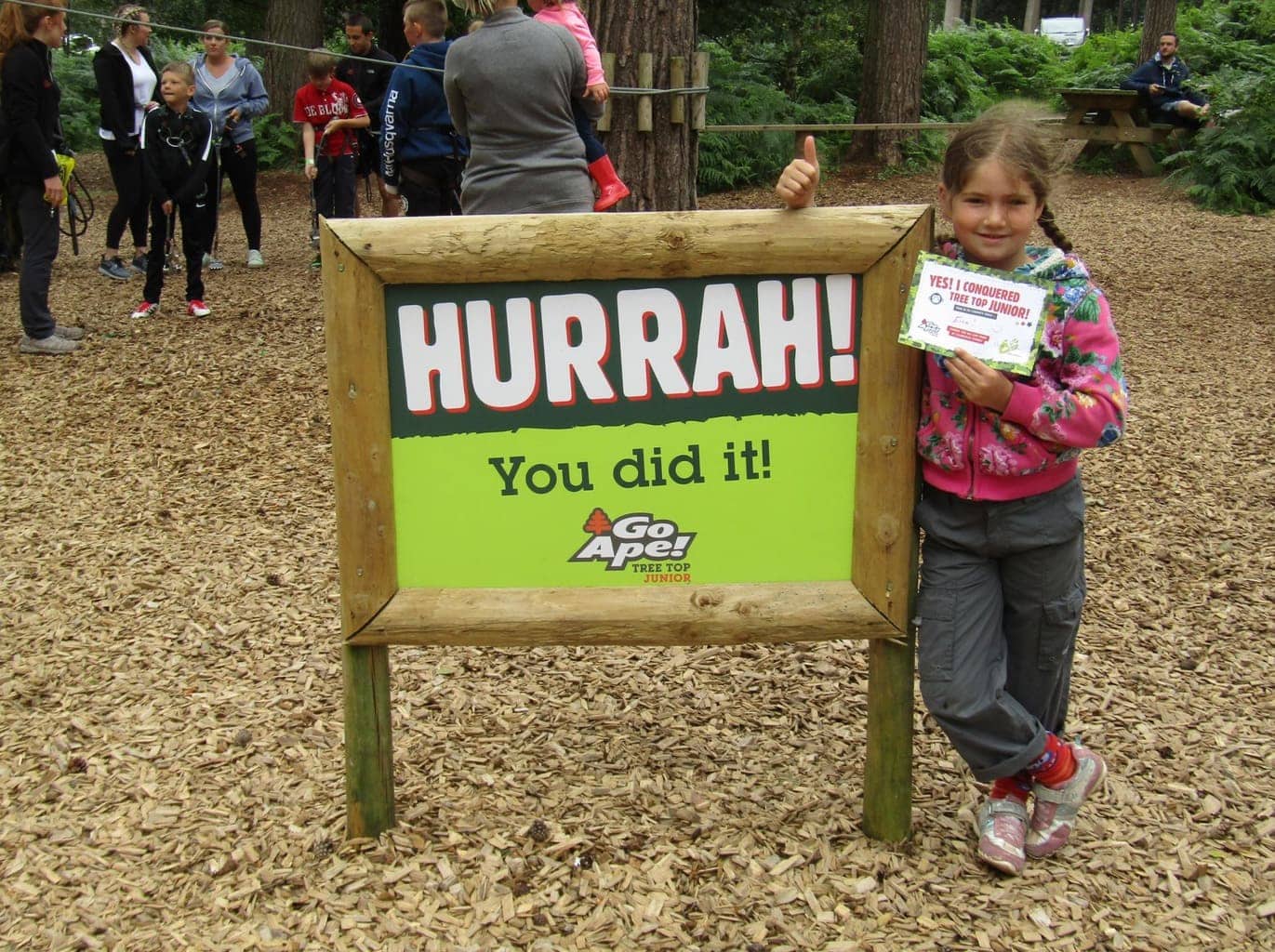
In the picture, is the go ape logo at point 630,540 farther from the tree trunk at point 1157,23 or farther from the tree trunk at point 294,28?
the tree trunk at point 1157,23

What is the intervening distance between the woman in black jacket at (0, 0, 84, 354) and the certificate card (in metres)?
6.00

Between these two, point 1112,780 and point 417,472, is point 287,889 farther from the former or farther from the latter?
point 1112,780

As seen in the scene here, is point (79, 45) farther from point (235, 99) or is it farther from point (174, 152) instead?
point (174, 152)

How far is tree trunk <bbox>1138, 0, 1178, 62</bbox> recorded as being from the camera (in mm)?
15516

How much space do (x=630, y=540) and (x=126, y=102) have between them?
7.41 m

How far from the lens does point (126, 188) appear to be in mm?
9016

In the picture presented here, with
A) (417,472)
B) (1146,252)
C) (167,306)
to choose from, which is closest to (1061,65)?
(1146,252)

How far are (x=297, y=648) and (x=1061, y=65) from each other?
1936cm

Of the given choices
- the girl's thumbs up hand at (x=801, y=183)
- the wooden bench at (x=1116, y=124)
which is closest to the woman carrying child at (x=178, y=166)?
the girl's thumbs up hand at (x=801, y=183)

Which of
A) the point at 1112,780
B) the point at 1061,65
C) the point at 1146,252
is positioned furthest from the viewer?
the point at 1061,65

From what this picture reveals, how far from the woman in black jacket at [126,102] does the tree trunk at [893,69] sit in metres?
8.46

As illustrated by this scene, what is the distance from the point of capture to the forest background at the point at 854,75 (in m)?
13.1

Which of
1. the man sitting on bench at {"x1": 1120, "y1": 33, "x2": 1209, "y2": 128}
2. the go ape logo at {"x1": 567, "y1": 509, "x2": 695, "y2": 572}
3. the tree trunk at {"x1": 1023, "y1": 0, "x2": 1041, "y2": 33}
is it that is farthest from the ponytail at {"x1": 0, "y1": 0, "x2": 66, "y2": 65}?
the tree trunk at {"x1": 1023, "y1": 0, "x2": 1041, "y2": 33}

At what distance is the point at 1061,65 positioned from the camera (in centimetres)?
2028
